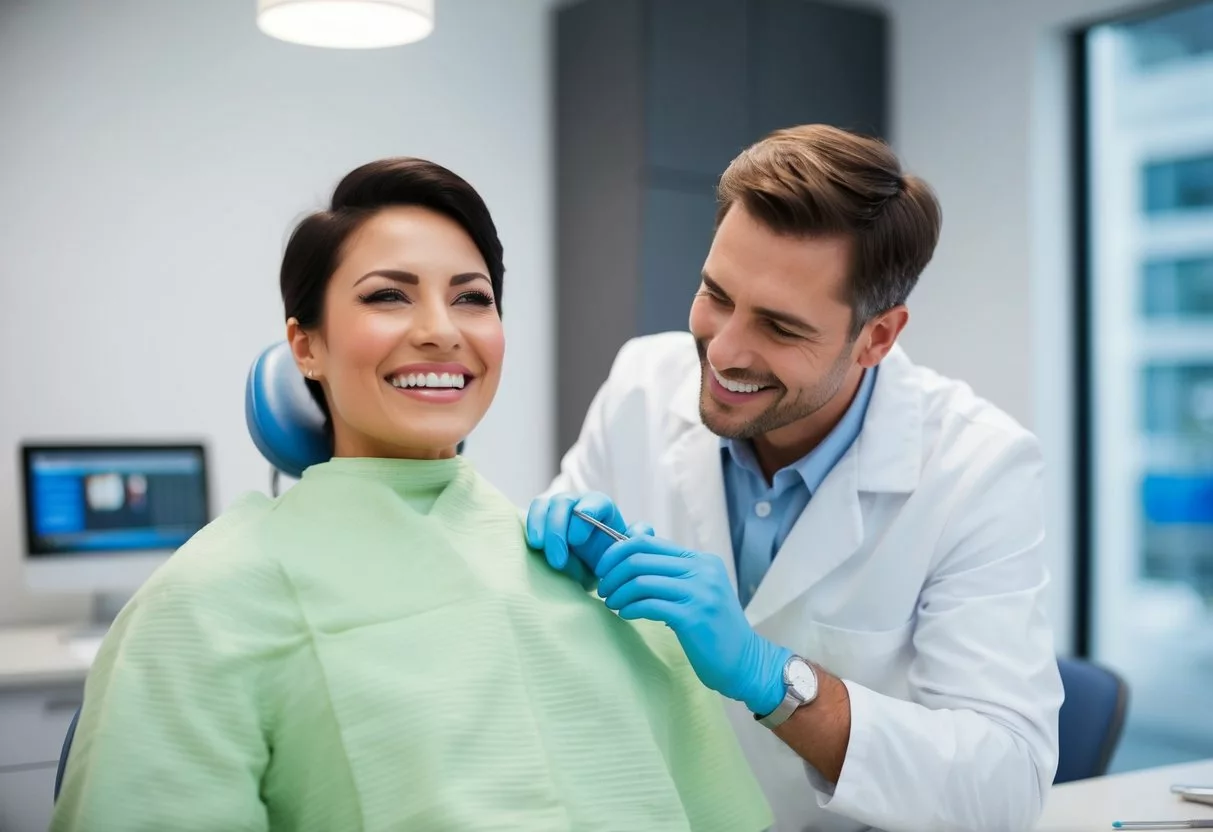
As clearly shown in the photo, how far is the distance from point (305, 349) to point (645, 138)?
220 centimetres

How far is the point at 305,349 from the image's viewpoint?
1348 millimetres

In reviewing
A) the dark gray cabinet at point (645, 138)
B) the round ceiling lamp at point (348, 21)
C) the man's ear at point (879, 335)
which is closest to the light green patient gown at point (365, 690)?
the man's ear at point (879, 335)

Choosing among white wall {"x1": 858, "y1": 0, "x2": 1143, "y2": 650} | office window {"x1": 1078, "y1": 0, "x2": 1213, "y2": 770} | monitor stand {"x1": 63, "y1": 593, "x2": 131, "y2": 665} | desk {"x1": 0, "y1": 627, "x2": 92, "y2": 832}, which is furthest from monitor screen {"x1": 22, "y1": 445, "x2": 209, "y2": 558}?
office window {"x1": 1078, "y1": 0, "x2": 1213, "y2": 770}

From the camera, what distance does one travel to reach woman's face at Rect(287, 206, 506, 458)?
1271 millimetres

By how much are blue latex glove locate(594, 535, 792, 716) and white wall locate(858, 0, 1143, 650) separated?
249cm

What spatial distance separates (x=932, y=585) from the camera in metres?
1.63

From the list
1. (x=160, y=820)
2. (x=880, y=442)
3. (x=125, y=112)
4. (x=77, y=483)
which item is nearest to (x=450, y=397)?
(x=160, y=820)

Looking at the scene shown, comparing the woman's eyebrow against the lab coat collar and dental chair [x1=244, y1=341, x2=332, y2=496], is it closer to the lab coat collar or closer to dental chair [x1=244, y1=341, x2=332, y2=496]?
dental chair [x1=244, y1=341, x2=332, y2=496]

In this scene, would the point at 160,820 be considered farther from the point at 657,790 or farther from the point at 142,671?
the point at 657,790

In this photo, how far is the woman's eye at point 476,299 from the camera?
134cm

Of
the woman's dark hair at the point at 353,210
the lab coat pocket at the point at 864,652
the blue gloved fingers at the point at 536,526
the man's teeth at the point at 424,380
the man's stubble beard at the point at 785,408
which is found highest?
the woman's dark hair at the point at 353,210

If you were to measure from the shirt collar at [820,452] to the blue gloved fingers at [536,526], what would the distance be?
44 centimetres

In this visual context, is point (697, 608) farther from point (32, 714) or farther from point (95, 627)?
point (95, 627)

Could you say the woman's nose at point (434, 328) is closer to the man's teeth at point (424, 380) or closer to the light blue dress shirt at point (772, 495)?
the man's teeth at point (424, 380)
